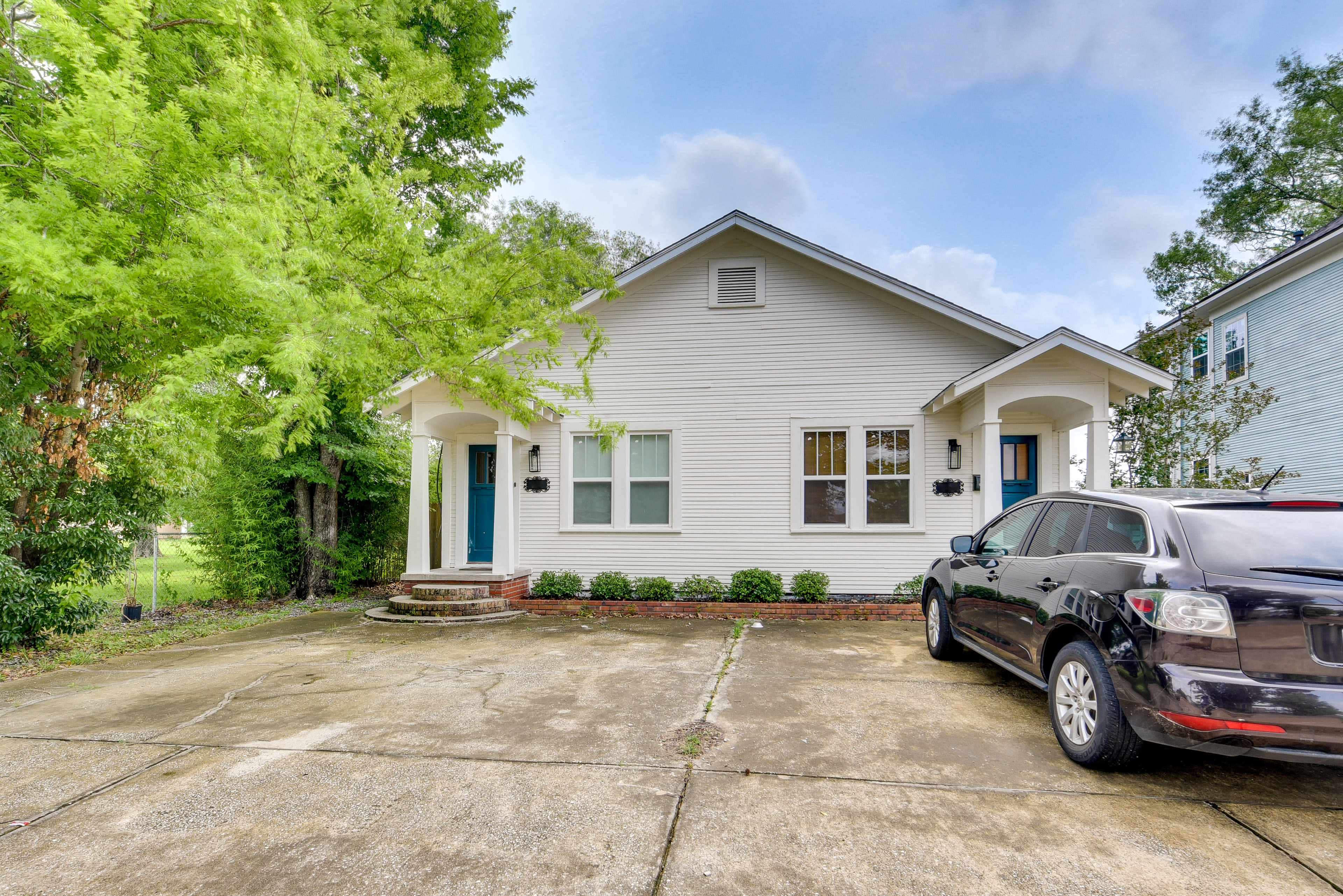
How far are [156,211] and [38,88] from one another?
4.91 ft

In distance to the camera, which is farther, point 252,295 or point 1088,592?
point 252,295

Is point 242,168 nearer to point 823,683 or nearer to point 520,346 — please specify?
point 520,346

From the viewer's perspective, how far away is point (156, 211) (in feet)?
17.3

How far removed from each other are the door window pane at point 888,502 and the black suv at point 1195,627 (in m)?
5.50

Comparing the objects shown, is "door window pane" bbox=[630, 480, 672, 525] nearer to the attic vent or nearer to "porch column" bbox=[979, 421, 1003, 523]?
the attic vent

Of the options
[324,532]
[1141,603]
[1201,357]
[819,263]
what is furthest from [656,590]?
[1201,357]

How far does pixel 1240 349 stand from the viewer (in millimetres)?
14062

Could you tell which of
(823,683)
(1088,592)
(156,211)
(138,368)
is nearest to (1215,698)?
(1088,592)

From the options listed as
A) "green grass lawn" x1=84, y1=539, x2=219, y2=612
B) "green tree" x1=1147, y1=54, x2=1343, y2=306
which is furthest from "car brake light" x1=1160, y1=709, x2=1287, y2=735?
"green tree" x1=1147, y1=54, x2=1343, y2=306

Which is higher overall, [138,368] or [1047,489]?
[138,368]

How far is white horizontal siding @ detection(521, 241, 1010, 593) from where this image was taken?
30.7ft

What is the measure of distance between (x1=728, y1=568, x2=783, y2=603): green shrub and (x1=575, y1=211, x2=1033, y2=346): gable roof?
15.3 feet

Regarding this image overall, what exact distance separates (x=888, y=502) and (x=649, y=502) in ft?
12.1

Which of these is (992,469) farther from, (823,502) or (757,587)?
(757,587)
